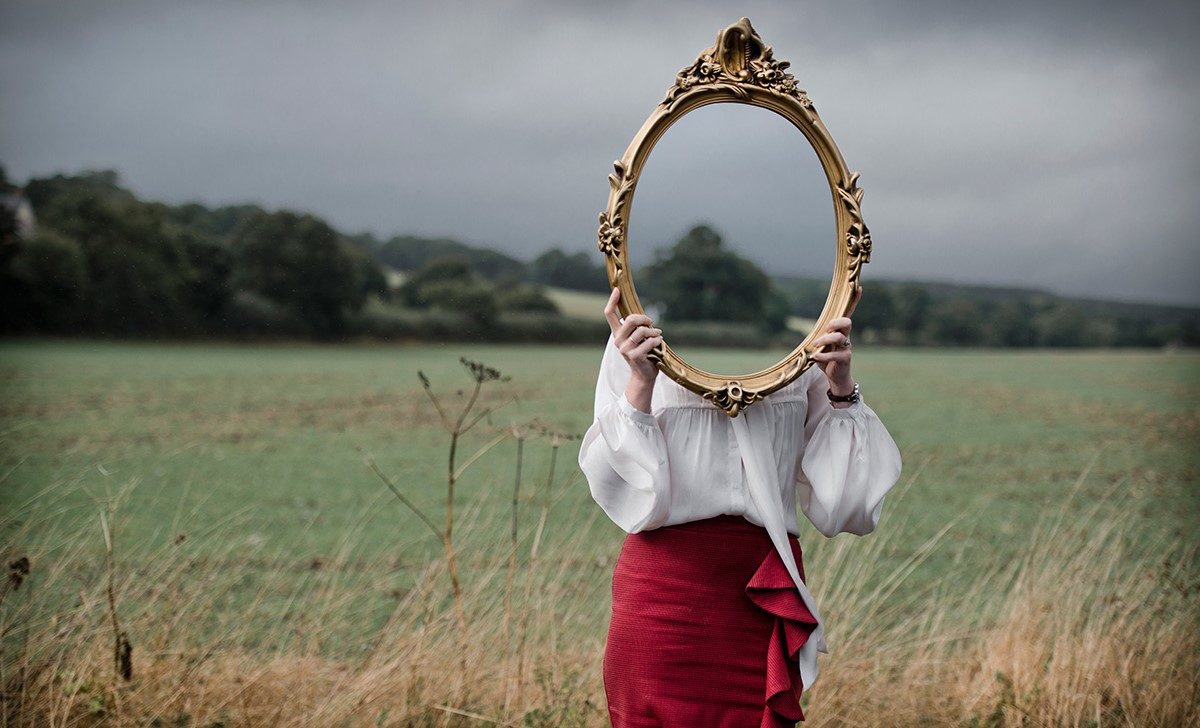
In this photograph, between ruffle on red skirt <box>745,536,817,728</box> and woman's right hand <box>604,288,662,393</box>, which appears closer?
woman's right hand <box>604,288,662,393</box>

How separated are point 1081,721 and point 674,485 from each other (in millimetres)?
2109

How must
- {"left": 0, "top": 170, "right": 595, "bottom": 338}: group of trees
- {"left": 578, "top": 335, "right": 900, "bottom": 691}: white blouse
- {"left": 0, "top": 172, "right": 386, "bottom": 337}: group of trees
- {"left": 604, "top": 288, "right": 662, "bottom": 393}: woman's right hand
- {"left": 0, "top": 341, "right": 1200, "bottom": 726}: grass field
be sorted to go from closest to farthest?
{"left": 604, "top": 288, "right": 662, "bottom": 393}: woman's right hand, {"left": 578, "top": 335, "right": 900, "bottom": 691}: white blouse, {"left": 0, "top": 341, "right": 1200, "bottom": 726}: grass field, {"left": 0, "top": 172, "right": 386, "bottom": 337}: group of trees, {"left": 0, "top": 170, "right": 595, "bottom": 338}: group of trees

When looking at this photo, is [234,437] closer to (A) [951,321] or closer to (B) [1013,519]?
(B) [1013,519]

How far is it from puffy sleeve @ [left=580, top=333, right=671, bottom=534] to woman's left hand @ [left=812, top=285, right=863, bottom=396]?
0.36 m

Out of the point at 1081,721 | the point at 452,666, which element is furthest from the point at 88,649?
the point at 1081,721

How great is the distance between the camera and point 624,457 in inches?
70.5

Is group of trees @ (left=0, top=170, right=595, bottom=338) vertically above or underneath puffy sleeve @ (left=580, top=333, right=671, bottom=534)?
above

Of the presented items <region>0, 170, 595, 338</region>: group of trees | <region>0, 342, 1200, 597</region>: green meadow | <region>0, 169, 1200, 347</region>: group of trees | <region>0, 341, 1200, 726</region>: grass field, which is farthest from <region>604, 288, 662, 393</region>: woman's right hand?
<region>0, 170, 595, 338</region>: group of trees

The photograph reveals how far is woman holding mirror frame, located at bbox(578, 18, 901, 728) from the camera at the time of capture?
186 cm

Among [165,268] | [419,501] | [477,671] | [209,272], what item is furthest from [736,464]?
[209,272]

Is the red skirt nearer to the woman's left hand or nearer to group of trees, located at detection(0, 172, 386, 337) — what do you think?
the woman's left hand

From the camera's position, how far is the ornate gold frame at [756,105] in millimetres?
1831

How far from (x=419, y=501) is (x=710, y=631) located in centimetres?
723

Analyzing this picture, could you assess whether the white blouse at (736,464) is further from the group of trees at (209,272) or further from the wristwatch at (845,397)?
the group of trees at (209,272)
